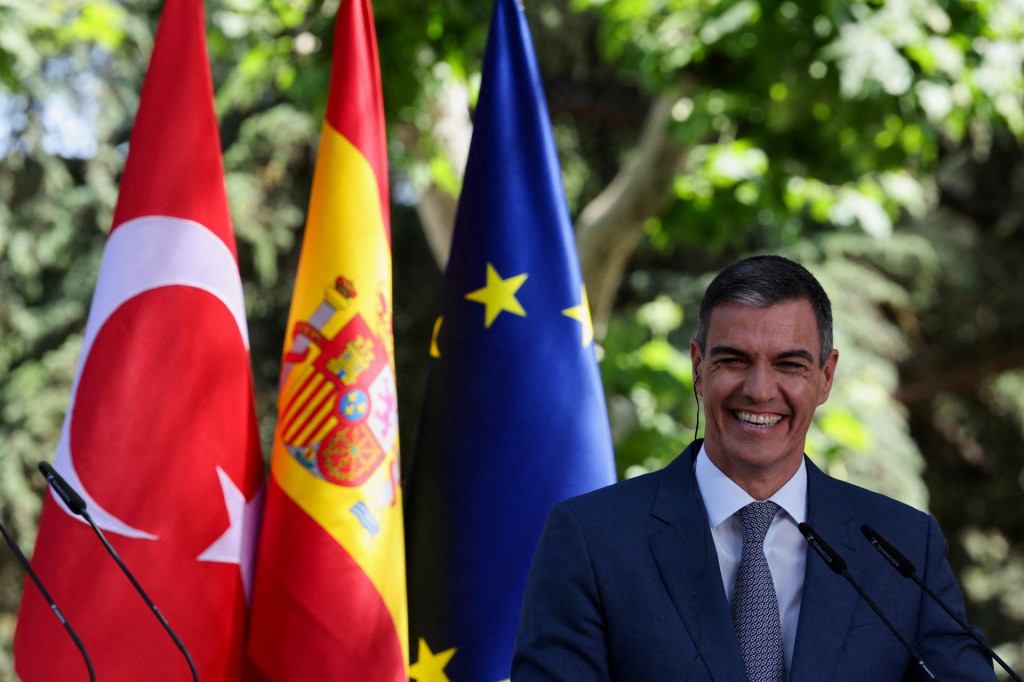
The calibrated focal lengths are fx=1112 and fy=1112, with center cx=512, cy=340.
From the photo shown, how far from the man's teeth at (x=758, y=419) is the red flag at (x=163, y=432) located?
173 cm

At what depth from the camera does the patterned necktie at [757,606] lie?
5.66 feet

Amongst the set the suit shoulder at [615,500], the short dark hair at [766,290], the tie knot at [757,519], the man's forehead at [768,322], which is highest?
the short dark hair at [766,290]

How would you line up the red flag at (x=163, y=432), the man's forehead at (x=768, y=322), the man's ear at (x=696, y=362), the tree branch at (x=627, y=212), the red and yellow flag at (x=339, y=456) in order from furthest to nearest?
the tree branch at (x=627, y=212)
the red and yellow flag at (x=339, y=456)
the red flag at (x=163, y=432)
the man's ear at (x=696, y=362)
the man's forehead at (x=768, y=322)

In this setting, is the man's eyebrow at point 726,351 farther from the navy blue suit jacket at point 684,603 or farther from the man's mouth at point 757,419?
the navy blue suit jacket at point 684,603

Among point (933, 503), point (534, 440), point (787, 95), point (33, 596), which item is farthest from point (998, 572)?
point (33, 596)

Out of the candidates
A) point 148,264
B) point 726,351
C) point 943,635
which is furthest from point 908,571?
point 148,264

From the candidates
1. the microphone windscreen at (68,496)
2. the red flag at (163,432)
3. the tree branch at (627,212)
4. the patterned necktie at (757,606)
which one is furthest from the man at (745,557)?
the tree branch at (627,212)

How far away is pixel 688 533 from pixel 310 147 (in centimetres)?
694

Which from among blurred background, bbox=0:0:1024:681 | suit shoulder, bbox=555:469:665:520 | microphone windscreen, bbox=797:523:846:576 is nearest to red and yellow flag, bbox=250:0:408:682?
blurred background, bbox=0:0:1024:681

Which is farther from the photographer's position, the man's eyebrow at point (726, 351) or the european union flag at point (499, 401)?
the european union flag at point (499, 401)

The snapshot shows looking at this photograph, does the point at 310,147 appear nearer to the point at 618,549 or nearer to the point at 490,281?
the point at 490,281

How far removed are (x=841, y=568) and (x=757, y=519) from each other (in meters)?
0.18

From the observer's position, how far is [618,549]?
178cm

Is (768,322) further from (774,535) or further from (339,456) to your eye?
(339,456)
